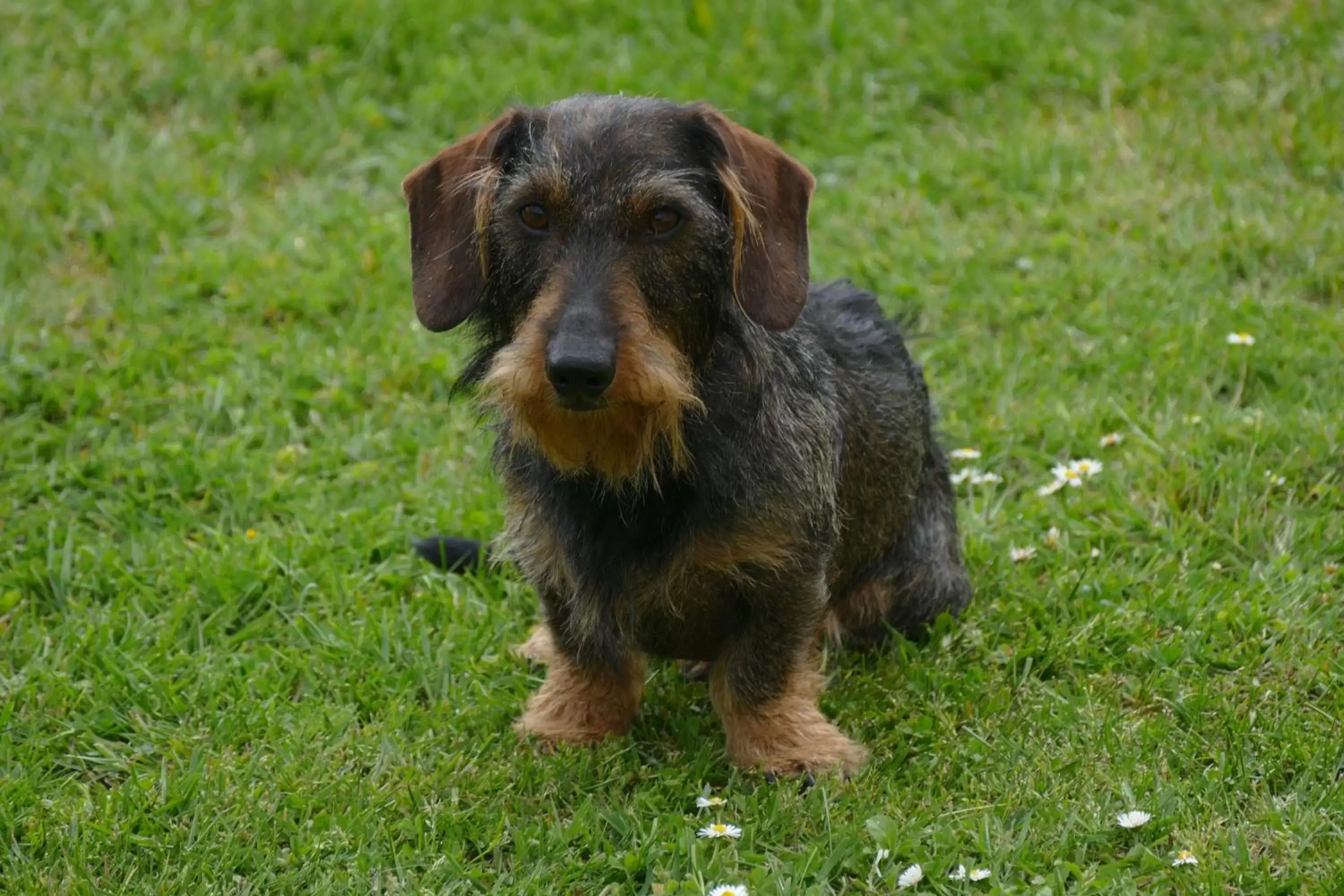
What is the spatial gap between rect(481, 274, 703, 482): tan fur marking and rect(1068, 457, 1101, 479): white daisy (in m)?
2.25

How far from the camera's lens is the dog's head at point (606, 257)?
11.6 feet

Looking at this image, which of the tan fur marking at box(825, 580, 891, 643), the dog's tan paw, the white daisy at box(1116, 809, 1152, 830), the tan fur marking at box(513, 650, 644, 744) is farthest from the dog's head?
the white daisy at box(1116, 809, 1152, 830)

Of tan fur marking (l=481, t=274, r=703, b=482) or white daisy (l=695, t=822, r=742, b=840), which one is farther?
white daisy (l=695, t=822, r=742, b=840)

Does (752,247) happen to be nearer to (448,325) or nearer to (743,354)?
(743,354)

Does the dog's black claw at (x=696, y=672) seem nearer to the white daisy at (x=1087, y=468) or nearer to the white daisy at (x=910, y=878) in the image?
the white daisy at (x=910, y=878)

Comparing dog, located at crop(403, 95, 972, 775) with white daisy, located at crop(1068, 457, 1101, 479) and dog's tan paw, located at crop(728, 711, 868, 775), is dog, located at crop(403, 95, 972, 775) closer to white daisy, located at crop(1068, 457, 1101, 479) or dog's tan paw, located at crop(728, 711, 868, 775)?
dog's tan paw, located at crop(728, 711, 868, 775)

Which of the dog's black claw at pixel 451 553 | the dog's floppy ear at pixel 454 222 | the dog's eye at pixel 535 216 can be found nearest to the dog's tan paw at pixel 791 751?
the dog's black claw at pixel 451 553

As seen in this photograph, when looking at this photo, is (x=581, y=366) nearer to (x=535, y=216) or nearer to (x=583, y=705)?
(x=535, y=216)

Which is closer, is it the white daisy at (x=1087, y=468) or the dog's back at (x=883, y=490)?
the dog's back at (x=883, y=490)

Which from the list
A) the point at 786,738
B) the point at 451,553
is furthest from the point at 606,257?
the point at 451,553

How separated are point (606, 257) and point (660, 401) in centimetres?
37

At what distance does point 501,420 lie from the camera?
→ 412 centimetres

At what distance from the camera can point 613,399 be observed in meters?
3.53

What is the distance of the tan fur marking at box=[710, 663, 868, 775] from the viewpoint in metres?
4.23
